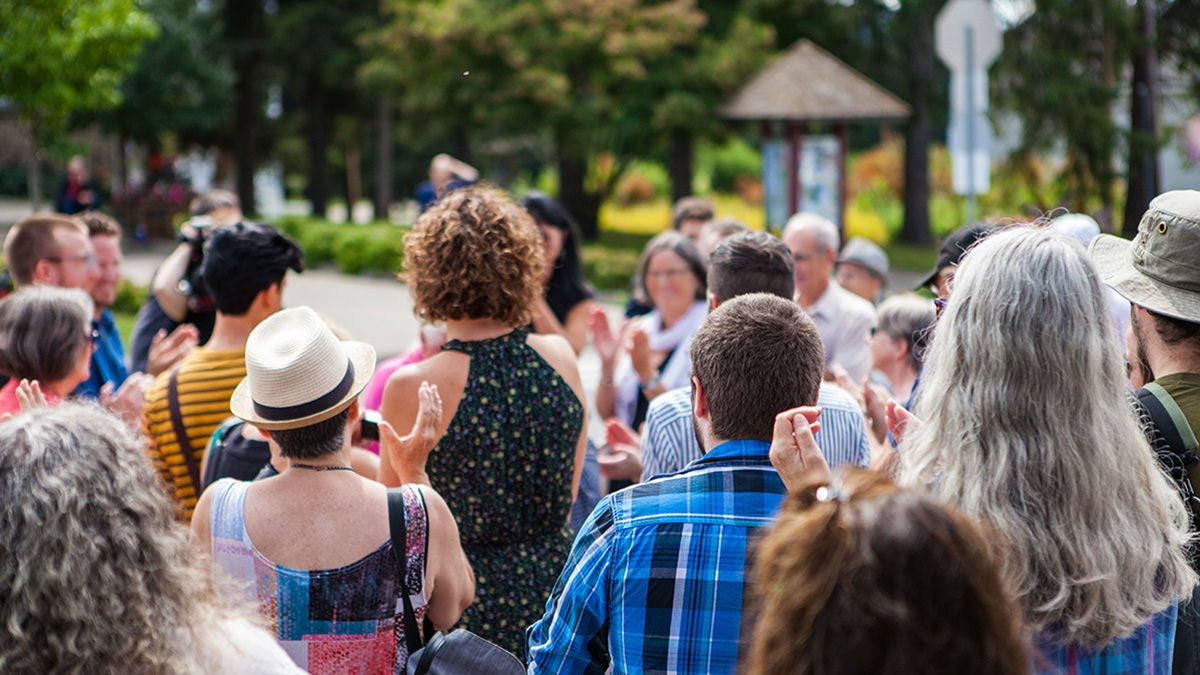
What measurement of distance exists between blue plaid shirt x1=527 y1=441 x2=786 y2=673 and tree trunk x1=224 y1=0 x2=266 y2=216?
3077 centimetres

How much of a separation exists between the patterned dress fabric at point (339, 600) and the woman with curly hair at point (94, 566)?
2.41ft

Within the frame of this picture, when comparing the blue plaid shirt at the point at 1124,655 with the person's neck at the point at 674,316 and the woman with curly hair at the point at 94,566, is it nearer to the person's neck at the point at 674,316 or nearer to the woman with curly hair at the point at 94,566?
the woman with curly hair at the point at 94,566

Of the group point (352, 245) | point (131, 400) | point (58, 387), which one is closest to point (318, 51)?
point (352, 245)

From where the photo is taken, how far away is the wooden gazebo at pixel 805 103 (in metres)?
18.6

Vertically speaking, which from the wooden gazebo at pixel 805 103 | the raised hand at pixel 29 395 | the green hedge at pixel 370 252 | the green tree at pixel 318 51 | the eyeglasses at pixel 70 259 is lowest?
the green hedge at pixel 370 252

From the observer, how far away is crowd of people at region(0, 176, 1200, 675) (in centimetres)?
158

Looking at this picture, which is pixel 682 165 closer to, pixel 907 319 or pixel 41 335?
pixel 907 319

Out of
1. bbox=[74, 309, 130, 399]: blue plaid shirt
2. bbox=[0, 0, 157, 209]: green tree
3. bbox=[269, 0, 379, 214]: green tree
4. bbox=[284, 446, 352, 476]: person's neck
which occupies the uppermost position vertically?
bbox=[269, 0, 379, 214]: green tree

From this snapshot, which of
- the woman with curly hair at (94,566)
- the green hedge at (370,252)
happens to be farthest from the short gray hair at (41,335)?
the green hedge at (370,252)

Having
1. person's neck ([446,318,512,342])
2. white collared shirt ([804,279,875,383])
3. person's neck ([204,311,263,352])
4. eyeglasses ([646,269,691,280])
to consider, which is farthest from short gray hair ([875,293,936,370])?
person's neck ([204,311,263,352])

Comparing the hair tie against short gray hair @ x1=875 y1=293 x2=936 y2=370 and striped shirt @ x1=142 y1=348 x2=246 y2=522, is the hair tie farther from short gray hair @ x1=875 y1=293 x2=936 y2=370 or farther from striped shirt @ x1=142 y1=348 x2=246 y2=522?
short gray hair @ x1=875 y1=293 x2=936 y2=370

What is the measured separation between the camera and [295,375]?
2.93 meters

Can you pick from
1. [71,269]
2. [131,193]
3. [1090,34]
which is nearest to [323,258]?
[131,193]

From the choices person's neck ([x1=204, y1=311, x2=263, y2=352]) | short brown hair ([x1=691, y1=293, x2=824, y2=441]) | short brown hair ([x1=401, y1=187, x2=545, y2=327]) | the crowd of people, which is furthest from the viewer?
person's neck ([x1=204, y1=311, x2=263, y2=352])
